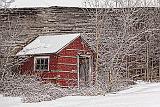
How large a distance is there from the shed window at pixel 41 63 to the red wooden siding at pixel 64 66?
190 mm

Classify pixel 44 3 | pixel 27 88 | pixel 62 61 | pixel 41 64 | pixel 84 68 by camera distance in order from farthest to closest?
1. pixel 44 3
2. pixel 84 68
3. pixel 41 64
4. pixel 62 61
5. pixel 27 88

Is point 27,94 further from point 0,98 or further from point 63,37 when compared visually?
point 63,37

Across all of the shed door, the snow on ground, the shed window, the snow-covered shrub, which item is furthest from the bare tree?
Answer: the snow-covered shrub

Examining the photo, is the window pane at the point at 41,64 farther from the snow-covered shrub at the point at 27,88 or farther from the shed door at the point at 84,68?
the shed door at the point at 84,68

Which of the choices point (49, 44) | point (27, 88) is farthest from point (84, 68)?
point (27, 88)

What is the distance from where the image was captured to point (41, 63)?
66.0ft

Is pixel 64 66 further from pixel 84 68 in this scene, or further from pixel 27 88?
pixel 27 88

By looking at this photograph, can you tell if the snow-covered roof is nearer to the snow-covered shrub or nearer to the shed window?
A: the shed window

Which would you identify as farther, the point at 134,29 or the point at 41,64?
the point at 134,29

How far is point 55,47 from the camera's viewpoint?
786 inches

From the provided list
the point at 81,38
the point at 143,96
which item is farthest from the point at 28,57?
the point at 143,96

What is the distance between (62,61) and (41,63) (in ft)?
3.88

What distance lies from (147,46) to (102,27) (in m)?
3.45

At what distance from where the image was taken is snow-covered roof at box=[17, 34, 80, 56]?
19.9 meters
